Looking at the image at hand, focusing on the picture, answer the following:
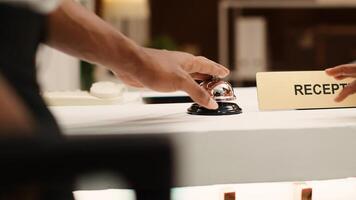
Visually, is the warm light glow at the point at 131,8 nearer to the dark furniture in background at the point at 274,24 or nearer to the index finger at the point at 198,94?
the dark furniture in background at the point at 274,24

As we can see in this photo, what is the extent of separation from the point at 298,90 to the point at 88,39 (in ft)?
0.87

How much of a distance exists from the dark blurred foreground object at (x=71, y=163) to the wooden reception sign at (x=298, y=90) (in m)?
0.21

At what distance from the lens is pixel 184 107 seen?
68 cm

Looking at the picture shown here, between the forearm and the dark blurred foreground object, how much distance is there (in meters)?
0.08

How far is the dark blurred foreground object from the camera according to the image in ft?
1.27

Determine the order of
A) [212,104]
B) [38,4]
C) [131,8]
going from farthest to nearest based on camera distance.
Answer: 1. [131,8]
2. [212,104]
3. [38,4]

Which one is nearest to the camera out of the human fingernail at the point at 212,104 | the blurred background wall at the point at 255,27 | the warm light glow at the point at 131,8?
the human fingernail at the point at 212,104

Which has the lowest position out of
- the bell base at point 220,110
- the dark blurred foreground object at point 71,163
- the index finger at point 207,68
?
the dark blurred foreground object at point 71,163

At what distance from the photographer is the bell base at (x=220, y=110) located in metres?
0.62

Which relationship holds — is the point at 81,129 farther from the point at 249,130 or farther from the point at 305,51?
the point at 305,51

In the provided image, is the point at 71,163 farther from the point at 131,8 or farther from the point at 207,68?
the point at 131,8

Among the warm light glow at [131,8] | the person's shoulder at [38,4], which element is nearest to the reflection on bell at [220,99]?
the person's shoulder at [38,4]

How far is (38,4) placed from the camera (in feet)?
A: 1.24

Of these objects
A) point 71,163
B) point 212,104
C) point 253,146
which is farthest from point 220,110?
point 71,163
